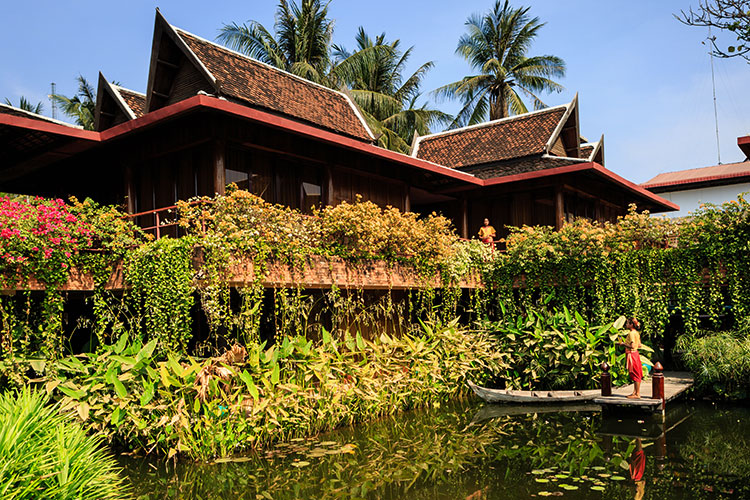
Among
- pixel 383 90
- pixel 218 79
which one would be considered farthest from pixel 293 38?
pixel 218 79

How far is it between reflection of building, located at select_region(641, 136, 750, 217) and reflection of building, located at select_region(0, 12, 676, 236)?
973 centimetres

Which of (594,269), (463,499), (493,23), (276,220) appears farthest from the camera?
(493,23)

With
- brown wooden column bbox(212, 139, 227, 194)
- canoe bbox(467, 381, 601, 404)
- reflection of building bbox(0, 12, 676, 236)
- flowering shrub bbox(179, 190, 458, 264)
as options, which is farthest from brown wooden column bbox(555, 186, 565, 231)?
brown wooden column bbox(212, 139, 227, 194)

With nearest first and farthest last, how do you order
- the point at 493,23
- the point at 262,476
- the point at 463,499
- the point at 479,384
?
the point at 463,499, the point at 262,476, the point at 479,384, the point at 493,23

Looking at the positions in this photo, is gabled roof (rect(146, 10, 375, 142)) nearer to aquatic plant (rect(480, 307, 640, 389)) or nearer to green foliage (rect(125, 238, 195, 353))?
green foliage (rect(125, 238, 195, 353))

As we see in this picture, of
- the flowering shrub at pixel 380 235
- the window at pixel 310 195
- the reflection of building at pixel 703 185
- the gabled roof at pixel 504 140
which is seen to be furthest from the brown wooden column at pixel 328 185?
the reflection of building at pixel 703 185

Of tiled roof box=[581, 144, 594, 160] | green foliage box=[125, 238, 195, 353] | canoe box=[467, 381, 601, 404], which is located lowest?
canoe box=[467, 381, 601, 404]

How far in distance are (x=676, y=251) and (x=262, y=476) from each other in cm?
1124

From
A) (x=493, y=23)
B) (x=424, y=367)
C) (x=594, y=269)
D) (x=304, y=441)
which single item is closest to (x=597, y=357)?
(x=594, y=269)

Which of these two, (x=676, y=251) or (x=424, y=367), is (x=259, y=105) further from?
(x=676, y=251)

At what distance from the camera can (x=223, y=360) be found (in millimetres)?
9742

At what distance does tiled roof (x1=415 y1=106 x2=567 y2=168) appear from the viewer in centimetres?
2141

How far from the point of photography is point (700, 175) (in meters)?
30.0

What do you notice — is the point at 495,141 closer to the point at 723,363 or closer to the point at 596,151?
the point at 596,151
